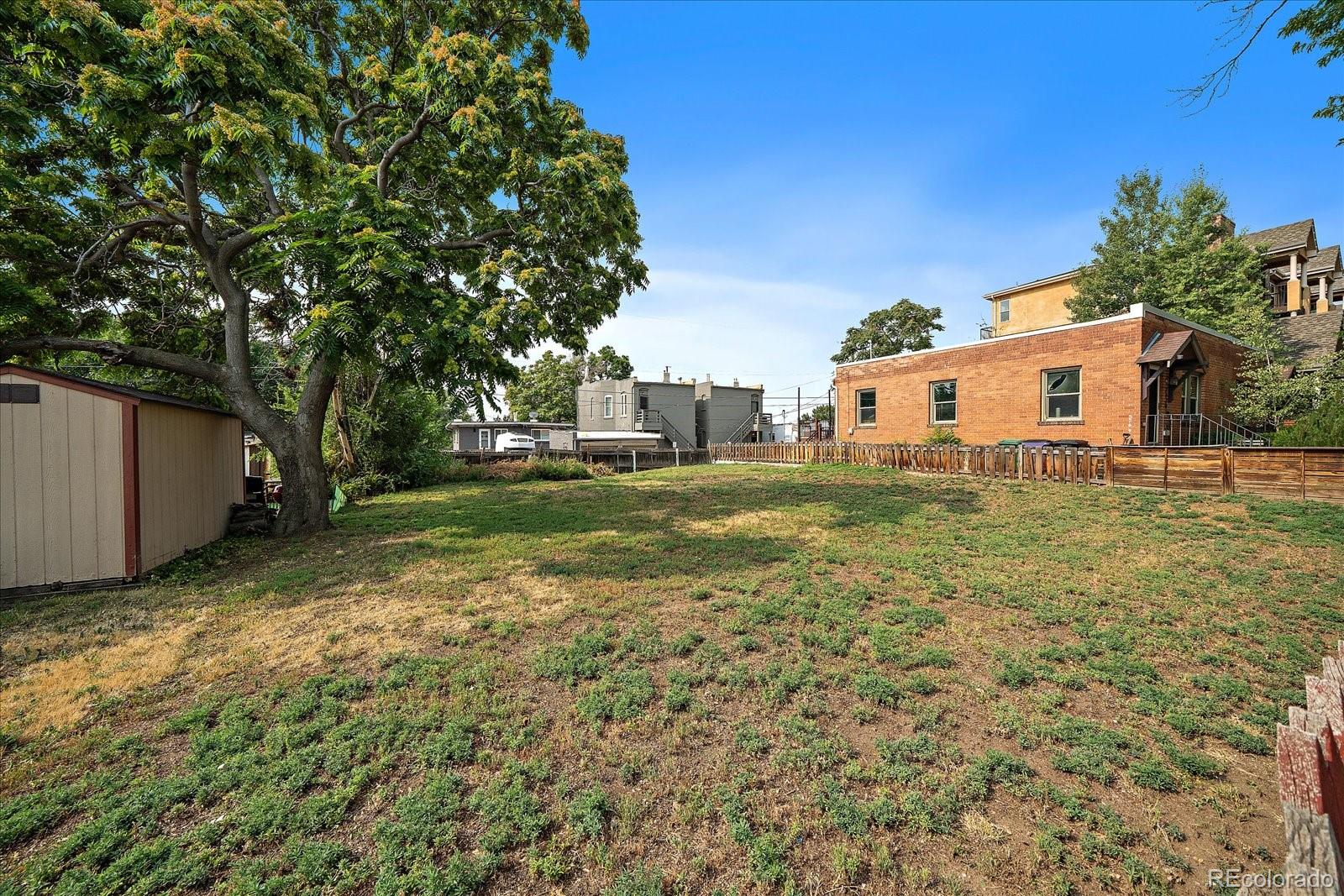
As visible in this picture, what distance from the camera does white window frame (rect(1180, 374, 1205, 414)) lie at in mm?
15047

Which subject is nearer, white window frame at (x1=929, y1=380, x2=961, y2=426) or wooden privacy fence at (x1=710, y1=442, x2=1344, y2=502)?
wooden privacy fence at (x1=710, y1=442, x2=1344, y2=502)

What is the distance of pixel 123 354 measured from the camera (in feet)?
28.5

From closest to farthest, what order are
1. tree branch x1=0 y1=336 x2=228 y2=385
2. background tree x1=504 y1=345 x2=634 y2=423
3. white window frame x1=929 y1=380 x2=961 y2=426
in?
tree branch x1=0 y1=336 x2=228 y2=385, white window frame x1=929 y1=380 x2=961 y2=426, background tree x1=504 y1=345 x2=634 y2=423

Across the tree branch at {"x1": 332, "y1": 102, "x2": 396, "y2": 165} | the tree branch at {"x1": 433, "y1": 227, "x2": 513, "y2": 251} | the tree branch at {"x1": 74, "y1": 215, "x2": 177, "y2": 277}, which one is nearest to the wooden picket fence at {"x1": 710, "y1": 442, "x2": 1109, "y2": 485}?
the tree branch at {"x1": 433, "y1": 227, "x2": 513, "y2": 251}

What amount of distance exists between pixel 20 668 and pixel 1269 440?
23262mm

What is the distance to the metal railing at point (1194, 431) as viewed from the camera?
13.8 meters

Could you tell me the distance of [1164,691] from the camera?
3.89 metres

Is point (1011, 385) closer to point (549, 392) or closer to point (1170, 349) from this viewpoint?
point (1170, 349)

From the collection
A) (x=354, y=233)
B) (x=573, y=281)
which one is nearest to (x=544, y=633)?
(x=354, y=233)

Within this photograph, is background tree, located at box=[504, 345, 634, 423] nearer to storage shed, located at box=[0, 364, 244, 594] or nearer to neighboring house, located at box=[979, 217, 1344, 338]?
neighboring house, located at box=[979, 217, 1344, 338]

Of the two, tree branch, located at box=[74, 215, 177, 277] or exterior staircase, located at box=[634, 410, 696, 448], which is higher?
tree branch, located at box=[74, 215, 177, 277]

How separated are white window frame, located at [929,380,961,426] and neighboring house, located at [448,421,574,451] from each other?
863 inches

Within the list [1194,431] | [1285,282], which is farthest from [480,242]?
[1285,282]

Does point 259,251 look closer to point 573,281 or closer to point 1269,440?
point 573,281
